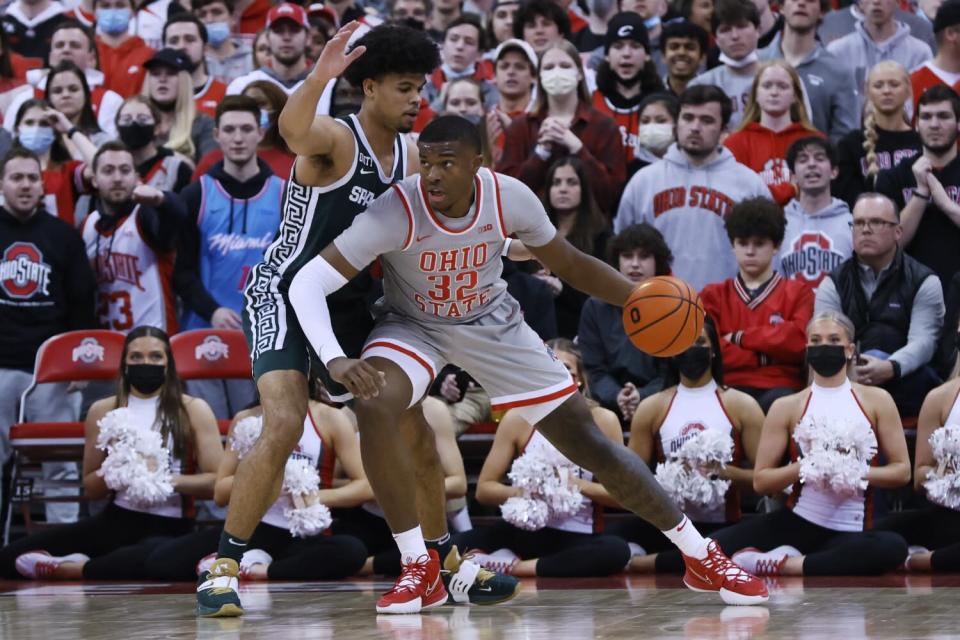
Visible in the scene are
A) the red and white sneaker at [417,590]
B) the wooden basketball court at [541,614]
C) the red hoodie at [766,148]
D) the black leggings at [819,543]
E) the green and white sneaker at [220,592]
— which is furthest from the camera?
the red hoodie at [766,148]

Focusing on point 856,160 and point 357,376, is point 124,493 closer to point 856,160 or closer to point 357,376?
point 357,376

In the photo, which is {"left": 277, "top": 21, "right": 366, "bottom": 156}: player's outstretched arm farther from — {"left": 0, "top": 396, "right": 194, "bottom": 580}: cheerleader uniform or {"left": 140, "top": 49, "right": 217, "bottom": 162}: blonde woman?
{"left": 140, "top": 49, "right": 217, "bottom": 162}: blonde woman

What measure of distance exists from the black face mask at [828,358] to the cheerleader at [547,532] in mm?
1071

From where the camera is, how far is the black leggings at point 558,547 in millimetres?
7734

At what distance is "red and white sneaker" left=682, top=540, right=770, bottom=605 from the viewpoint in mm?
5832

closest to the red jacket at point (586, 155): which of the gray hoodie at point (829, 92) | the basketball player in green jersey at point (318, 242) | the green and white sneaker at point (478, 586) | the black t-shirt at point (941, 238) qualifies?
the gray hoodie at point (829, 92)

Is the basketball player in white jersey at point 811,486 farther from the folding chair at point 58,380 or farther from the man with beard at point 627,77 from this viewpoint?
the folding chair at point 58,380

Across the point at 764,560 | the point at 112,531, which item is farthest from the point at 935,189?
the point at 112,531

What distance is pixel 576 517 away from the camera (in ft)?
26.3

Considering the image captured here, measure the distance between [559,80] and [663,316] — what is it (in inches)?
166

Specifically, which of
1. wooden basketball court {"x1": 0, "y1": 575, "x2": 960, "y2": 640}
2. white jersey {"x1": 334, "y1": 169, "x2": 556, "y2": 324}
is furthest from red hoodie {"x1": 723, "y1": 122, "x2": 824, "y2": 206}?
white jersey {"x1": 334, "y1": 169, "x2": 556, "y2": 324}

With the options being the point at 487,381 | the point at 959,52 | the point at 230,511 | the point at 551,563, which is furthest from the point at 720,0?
the point at 230,511

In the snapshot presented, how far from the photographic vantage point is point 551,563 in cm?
779

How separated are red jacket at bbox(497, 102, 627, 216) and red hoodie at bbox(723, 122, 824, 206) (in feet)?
2.42
